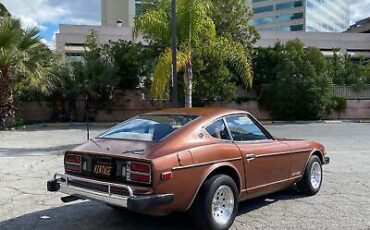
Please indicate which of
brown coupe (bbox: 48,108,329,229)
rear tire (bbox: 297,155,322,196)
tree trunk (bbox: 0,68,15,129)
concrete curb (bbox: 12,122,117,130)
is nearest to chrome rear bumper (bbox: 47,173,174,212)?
brown coupe (bbox: 48,108,329,229)

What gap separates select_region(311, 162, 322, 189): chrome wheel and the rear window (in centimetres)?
269

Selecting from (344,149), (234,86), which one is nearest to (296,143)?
(344,149)

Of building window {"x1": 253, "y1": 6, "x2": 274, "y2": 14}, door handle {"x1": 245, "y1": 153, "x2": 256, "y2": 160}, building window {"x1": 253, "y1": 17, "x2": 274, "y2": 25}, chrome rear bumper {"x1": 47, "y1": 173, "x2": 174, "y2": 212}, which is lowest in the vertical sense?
chrome rear bumper {"x1": 47, "y1": 173, "x2": 174, "y2": 212}

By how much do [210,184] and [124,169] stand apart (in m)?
1.04

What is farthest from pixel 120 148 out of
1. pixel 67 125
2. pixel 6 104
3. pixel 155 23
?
pixel 67 125

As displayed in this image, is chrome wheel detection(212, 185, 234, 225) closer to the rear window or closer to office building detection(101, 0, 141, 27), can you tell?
the rear window

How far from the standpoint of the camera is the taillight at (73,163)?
5594 millimetres

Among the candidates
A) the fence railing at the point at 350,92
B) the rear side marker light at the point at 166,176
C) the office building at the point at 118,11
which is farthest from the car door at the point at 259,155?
the office building at the point at 118,11

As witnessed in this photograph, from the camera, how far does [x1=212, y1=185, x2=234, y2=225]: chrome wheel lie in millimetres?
5430

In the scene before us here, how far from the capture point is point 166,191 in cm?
492

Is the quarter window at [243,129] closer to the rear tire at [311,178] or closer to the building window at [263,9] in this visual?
the rear tire at [311,178]

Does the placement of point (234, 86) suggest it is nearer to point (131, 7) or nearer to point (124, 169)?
point (124, 169)

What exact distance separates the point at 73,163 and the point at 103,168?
588mm

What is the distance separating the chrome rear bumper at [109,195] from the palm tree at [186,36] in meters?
9.79
